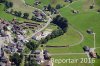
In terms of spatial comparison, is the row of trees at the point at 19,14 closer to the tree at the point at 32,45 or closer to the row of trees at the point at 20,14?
the row of trees at the point at 20,14

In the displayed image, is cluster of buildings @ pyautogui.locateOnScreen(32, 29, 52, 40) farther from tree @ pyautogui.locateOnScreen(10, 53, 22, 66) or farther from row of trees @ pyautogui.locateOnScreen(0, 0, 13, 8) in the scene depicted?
row of trees @ pyautogui.locateOnScreen(0, 0, 13, 8)

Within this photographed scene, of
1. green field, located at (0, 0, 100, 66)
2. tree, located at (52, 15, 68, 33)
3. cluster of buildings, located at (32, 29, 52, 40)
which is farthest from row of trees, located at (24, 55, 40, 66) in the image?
tree, located at (52, 15, 68, 33)

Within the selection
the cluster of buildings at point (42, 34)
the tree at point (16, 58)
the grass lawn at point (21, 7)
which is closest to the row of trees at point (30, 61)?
the tree at point (16, 58)

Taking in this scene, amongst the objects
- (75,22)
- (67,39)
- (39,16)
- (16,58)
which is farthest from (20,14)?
(16,58)

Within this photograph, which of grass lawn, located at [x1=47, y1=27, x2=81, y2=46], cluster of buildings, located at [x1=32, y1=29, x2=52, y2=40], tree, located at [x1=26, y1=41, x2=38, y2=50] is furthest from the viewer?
cluster of buildings, located at [x1=32, y1=29, x2=52, y2=40]

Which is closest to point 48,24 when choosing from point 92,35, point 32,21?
point 32,21

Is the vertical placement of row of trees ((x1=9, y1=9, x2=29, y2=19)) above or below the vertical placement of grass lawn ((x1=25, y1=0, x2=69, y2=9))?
below

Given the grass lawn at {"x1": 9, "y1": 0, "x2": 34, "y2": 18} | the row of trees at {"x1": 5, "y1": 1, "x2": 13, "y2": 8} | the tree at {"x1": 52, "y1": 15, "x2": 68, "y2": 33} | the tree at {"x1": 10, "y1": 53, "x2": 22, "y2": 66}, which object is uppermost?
the row of trees at {"x1": 5, "y1": 1, "x2": 13, "y2": 8}

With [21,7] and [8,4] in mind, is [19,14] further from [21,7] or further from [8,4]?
[8,4]

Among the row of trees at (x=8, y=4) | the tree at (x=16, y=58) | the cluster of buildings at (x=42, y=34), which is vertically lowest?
the tree at (x=16, y=58)

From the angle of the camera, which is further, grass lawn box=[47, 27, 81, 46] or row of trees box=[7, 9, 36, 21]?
row of trees box=[7, 9, 36, 21]

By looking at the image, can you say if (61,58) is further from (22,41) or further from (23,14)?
(23,14)
